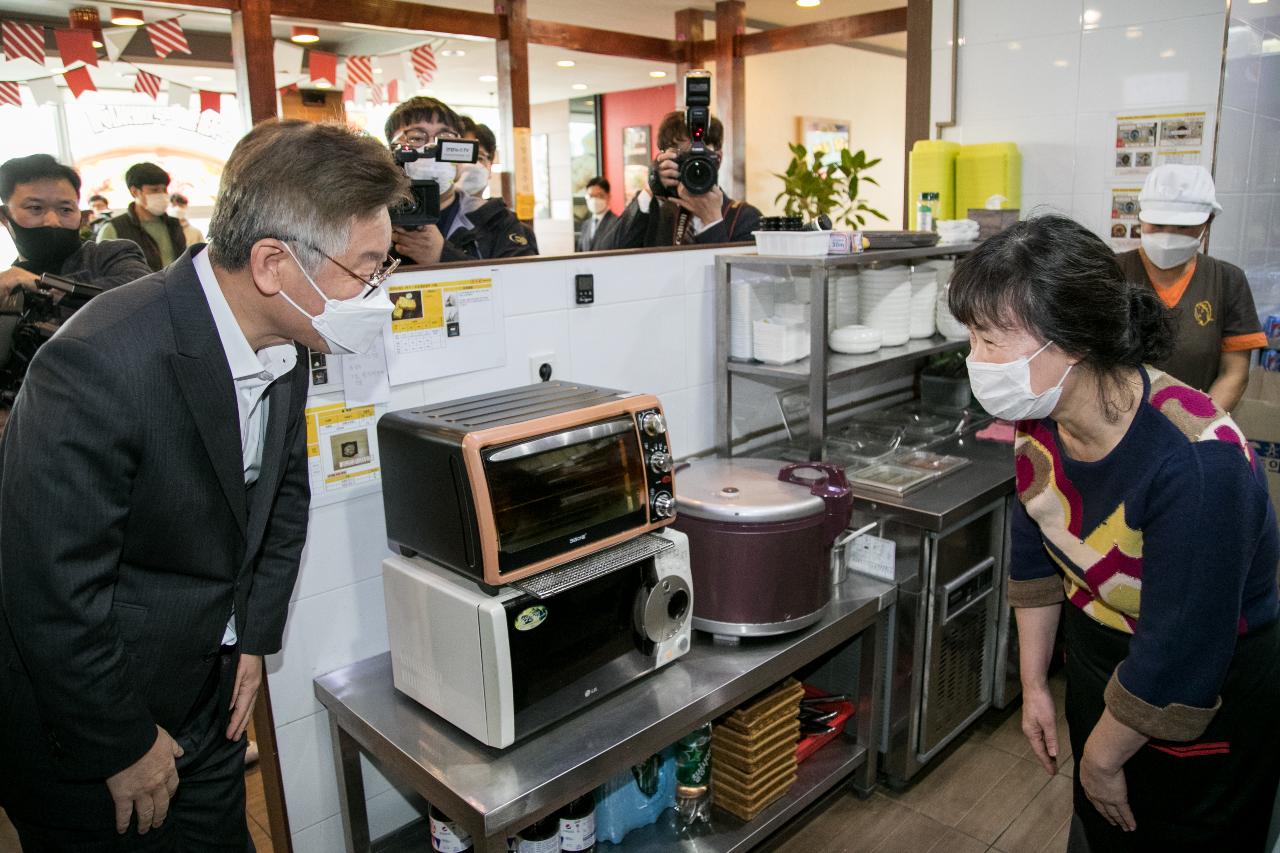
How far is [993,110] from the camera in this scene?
3.19m

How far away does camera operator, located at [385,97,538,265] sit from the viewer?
195cm

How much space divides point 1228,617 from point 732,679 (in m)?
0.89

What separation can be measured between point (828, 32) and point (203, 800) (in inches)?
209

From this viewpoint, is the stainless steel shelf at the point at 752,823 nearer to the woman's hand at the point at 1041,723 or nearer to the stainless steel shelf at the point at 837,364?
the woman's hand at the point at 1041,723

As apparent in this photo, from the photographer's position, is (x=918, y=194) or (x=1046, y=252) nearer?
(x=1046, y=252)

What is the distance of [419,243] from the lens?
1958 millimetres

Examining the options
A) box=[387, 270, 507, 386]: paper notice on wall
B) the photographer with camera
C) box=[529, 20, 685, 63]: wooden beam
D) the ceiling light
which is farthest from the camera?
box=[529, 20, 685, 63]: wooden beam

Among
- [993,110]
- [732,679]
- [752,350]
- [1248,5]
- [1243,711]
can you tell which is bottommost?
[732,679]

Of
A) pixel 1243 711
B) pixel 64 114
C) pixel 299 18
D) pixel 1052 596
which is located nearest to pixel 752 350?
pixel 1052 596

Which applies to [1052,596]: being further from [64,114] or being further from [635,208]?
[64,114]

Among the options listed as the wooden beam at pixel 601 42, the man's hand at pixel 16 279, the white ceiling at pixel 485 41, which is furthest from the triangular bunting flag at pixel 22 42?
the man's hand at pixel 16 279

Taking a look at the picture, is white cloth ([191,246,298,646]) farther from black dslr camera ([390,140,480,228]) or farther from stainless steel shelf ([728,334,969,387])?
stainless steel shelf ([728,334,969,387])

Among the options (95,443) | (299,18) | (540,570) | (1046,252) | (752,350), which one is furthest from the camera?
(299,18)

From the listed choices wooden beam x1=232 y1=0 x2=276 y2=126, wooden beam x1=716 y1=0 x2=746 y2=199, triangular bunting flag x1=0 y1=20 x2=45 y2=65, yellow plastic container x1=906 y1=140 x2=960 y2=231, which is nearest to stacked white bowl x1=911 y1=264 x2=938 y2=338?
yellow plastic container x1=906 y1=140 x2=960 y2=231
